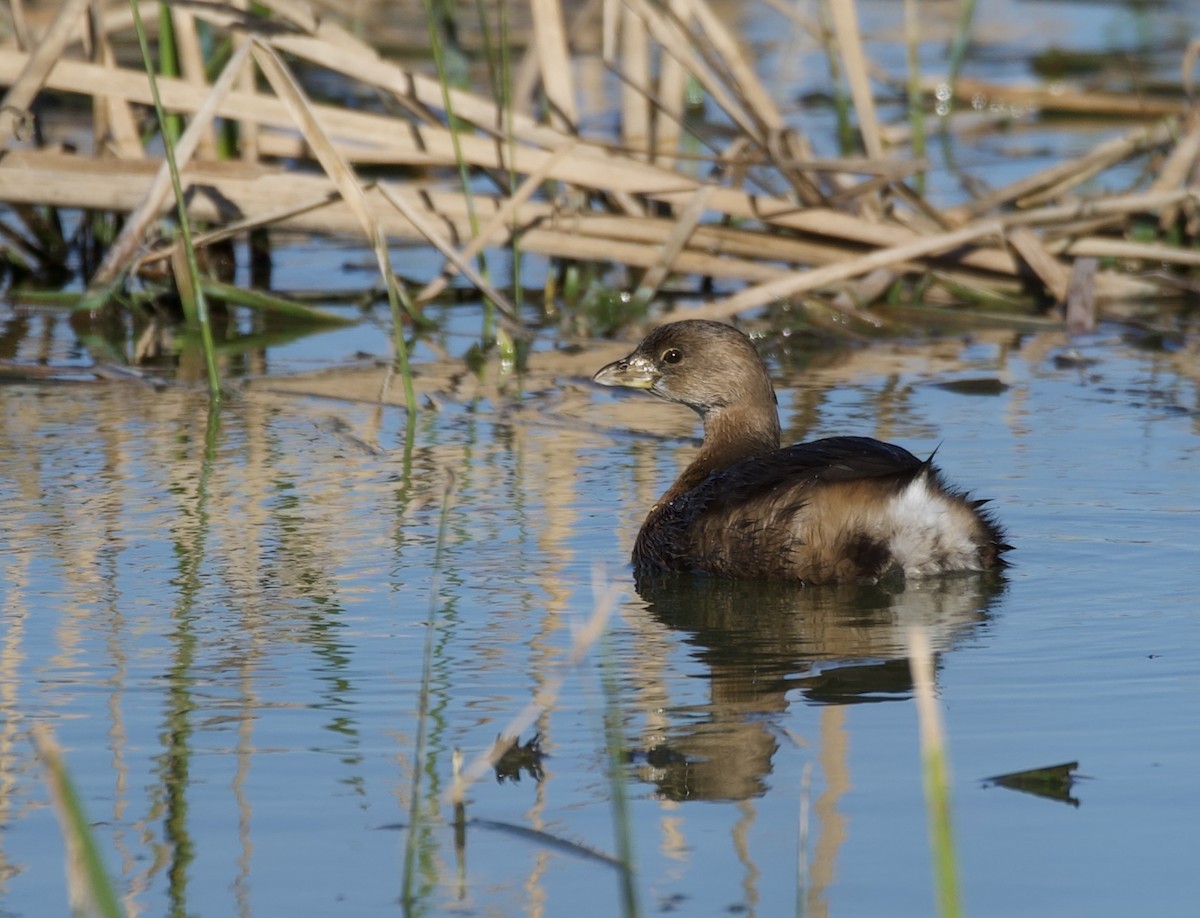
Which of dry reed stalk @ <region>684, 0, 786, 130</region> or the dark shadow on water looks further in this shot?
dry reed stalk @ <region>684, 0, 786, 130</region>

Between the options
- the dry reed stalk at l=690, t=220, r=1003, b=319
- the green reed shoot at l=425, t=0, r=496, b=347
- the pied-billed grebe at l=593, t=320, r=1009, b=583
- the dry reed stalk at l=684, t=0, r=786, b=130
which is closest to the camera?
the pied-billed grebe at l=593, t=320, r=1009, b=583

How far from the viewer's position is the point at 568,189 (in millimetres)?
8711

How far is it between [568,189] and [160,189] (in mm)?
1901

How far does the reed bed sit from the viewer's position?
25.7 ft

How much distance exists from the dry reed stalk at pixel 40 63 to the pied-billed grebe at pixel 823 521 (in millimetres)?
3375

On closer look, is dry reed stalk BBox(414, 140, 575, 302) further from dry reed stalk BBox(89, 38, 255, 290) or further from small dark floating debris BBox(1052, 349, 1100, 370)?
small dark floating debris BBox(1052, 349, 1100, 370)

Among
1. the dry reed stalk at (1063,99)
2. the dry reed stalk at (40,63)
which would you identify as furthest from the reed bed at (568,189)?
the dry reed stalk at (1063,99)

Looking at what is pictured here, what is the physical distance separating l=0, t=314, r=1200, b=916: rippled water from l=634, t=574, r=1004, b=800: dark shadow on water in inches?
0.5

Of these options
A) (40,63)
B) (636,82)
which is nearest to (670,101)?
(636,82)

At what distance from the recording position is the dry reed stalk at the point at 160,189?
736cm

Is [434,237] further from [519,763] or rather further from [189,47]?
[519,763]

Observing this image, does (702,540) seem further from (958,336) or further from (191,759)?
(958,336)

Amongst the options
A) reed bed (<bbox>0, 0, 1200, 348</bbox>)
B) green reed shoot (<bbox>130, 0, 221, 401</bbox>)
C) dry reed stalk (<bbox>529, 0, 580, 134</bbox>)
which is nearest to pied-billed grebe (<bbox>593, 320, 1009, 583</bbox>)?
green reed shoot (<bbox>130, 0, 221, 401</bbox>)

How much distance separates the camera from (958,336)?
27.6 feet
